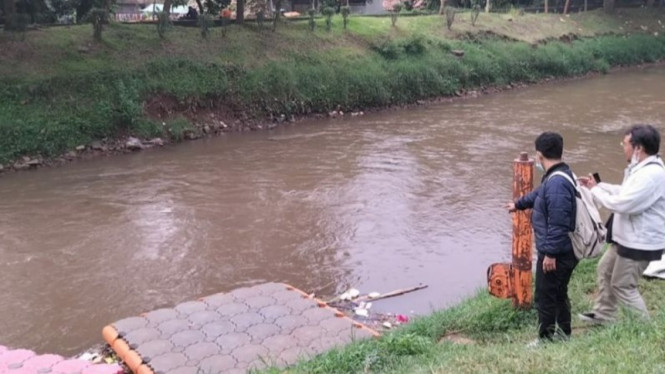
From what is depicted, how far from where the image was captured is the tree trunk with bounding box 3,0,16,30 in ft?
53.5

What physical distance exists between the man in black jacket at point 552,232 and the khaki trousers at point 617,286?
1.20ft

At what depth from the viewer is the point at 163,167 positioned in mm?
13602

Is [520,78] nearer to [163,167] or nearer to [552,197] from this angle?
[163,167]

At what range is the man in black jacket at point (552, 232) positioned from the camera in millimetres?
4375

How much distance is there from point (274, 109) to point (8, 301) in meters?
11.6

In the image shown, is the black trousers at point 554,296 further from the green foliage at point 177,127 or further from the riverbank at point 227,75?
the green foliage at point 177,127

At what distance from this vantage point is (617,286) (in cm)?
467

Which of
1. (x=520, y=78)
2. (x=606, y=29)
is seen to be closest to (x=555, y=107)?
(x=520, y=78)

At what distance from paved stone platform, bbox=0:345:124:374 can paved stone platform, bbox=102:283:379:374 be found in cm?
27

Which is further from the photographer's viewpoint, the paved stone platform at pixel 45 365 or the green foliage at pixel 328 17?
the green foliage at pixel 328 17

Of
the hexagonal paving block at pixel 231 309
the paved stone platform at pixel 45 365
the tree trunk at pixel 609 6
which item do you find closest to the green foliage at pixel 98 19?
the hexagonal paving block at pixel 231 309

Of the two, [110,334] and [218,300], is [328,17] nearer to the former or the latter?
[218,300]

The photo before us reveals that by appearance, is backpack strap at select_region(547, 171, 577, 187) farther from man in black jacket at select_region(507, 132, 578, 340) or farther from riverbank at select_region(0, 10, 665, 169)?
riverbank at select_region(0, 10, 665, 169)

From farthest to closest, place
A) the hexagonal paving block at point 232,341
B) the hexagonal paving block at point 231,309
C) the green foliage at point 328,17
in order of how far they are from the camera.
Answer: the green foliage at point 328,17 < the hexagonal paving block at point 231,309 < the hexagonal paving block at point 232,341
